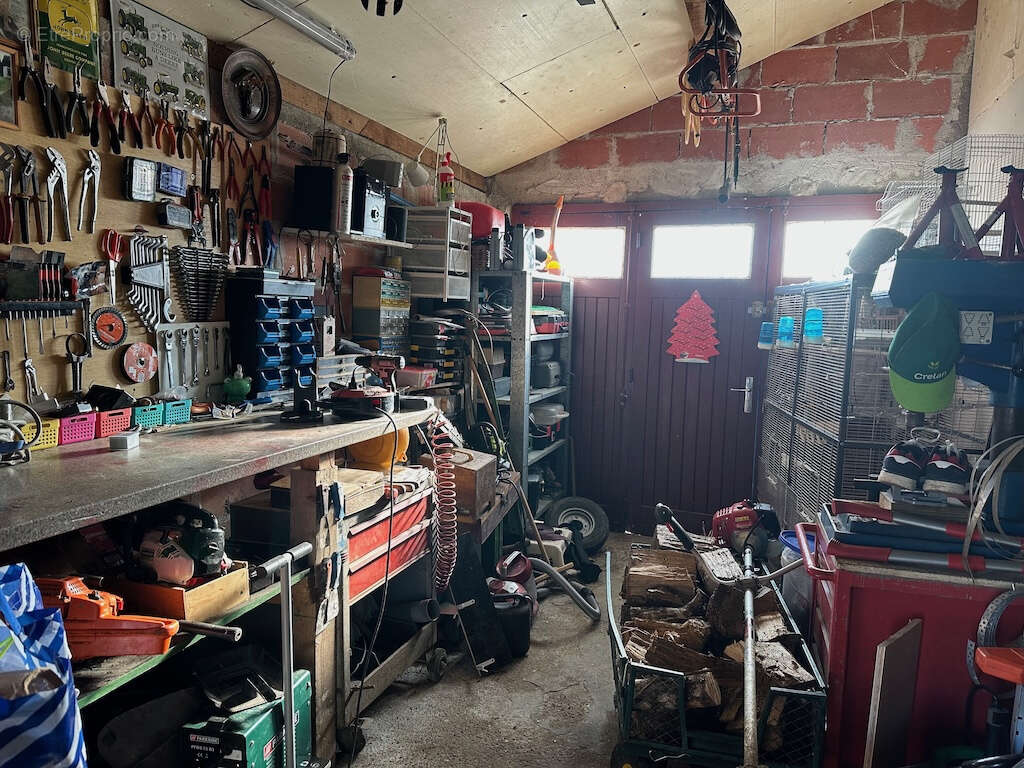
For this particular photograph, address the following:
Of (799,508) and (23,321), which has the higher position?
(23,321)

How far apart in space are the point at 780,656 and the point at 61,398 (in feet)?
7.76

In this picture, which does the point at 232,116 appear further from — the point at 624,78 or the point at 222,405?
the point at 624,78

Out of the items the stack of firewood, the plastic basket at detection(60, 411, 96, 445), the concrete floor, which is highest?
the plastic basket at detection(60, 411, 96, 445)

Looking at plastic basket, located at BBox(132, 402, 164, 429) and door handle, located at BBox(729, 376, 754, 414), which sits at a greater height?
plastic basket, located at BBox(132, 402, 164, 429)

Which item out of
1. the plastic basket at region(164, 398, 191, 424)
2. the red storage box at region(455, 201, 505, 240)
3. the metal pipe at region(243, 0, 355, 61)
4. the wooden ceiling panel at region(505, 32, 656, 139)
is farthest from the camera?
the red storage box at region(455, 201, 505, 240)

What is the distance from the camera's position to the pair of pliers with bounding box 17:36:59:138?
1794 millimetres

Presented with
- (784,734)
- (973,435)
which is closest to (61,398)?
(784,734)

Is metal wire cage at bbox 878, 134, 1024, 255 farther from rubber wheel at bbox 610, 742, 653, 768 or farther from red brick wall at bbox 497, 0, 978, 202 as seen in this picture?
rubber wheel at bbox 610, 742, 653, 768

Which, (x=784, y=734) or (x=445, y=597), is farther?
(x=445, y=597)

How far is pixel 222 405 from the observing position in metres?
2.39

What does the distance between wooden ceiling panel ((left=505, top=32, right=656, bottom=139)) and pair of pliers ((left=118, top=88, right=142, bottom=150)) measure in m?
1.93

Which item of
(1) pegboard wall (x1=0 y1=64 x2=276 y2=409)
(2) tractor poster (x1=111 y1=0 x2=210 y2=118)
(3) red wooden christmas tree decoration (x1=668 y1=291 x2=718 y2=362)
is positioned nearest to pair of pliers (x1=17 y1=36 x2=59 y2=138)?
(1) pegboard wall (x1=0 y1=64 x2=276 y2=409)

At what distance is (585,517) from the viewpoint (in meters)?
Answer: 4.54

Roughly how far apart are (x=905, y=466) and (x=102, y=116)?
269 cm
